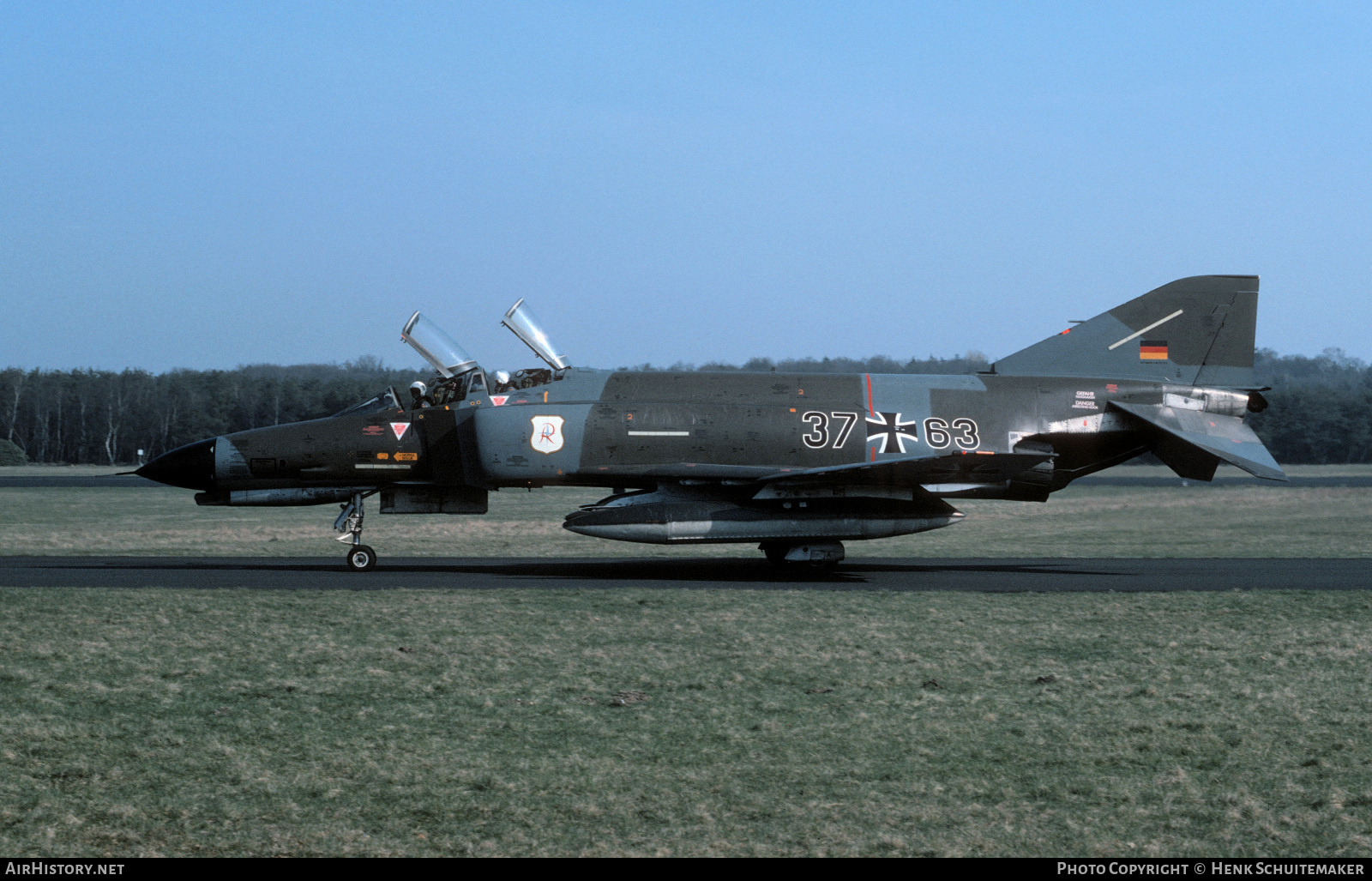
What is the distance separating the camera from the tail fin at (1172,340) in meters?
19.9

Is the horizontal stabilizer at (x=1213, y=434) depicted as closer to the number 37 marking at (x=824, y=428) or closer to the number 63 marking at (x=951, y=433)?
the number 63 marking at (x=951, y=433)

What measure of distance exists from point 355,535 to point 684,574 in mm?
5374

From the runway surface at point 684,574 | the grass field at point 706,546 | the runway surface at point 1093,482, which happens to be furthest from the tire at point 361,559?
the runway surface at point 1093,482

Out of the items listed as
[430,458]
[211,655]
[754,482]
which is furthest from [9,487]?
[211,655]

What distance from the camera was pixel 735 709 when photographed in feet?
27.6

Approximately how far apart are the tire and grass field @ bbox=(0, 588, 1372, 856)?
519 cm

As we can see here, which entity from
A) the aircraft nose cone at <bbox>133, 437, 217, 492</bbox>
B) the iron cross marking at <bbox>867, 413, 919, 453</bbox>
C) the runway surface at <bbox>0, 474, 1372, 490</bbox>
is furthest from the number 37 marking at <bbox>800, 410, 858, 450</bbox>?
the runway surface at <bbox>0, 474, 1372, 490</bbox>

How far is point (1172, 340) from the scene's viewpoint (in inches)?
784

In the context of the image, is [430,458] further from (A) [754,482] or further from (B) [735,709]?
(B) [735,709]

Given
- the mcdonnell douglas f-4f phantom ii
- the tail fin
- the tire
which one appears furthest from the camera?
the tail fin

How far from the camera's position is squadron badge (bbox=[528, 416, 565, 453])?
1834cm

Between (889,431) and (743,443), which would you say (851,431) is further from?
(743,443)

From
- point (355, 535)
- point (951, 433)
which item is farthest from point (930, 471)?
point (355, 535)

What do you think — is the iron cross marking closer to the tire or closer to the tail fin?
the tail fin
